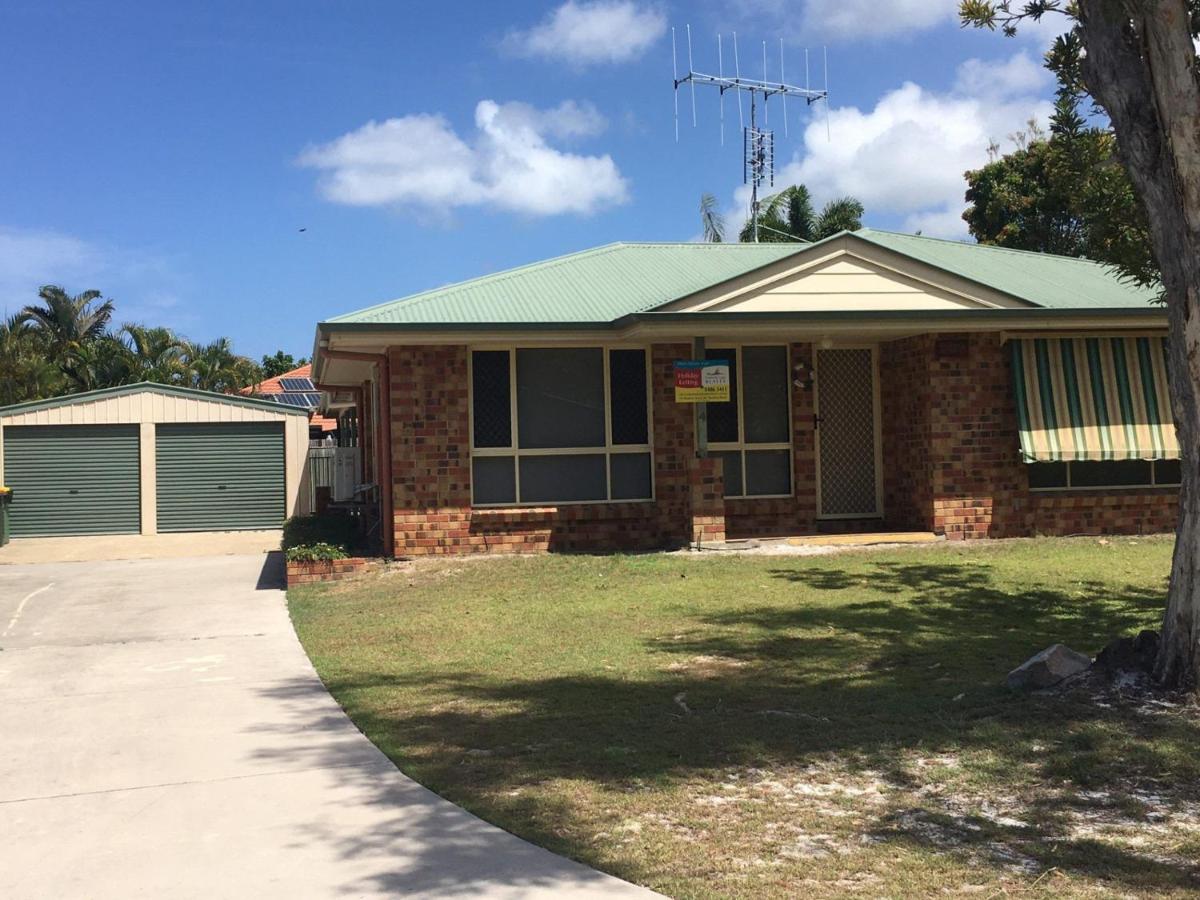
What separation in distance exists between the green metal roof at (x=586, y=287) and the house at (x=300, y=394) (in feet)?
45.0

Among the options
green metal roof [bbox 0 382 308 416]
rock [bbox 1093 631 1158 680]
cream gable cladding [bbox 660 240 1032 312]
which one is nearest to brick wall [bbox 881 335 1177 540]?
cream gable cladding [bbox 660 240 1032 312]

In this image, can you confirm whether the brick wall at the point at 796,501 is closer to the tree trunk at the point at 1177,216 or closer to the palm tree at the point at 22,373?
the tree trunk at the point at 1177,216

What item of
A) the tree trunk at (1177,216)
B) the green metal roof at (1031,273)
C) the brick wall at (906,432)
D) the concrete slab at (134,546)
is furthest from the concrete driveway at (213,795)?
the concrete slab at (134,546)

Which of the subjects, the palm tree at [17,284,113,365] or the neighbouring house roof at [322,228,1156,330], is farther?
the palm tree at [17,284,113,365]

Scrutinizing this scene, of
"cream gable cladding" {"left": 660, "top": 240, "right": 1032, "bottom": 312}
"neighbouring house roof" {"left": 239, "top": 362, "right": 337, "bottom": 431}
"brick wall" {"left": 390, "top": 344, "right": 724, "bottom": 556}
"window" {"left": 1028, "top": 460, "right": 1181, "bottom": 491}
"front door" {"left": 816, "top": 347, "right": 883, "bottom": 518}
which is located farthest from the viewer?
"neighbouring house roof" {"left": 239, "top": 362, "right": 337, "bottom": 431}

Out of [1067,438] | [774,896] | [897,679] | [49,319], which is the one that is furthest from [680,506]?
[49,319]

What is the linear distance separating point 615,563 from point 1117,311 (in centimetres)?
668

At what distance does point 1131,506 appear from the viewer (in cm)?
1468

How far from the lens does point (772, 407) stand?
1467 centimetres

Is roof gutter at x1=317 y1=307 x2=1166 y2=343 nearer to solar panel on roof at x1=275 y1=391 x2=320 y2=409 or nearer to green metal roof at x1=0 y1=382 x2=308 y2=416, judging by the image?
green metal roof at x1=0 y1=382 x2=308 y2=416

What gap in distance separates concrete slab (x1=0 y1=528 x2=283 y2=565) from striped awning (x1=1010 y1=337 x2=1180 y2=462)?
11694 millimetres

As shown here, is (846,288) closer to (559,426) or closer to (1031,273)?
(559,426)

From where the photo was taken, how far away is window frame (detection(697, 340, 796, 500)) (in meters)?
14.5

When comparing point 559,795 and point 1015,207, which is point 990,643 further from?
point 1015,207
